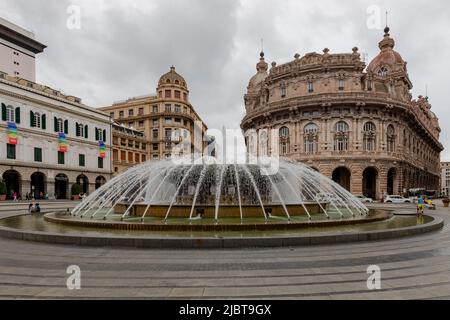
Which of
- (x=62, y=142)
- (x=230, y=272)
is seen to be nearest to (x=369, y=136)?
(x=230, y=272)

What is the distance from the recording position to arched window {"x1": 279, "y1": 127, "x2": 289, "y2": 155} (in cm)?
5188

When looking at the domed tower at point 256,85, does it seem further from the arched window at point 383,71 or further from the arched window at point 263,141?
the arched window at point 383,71

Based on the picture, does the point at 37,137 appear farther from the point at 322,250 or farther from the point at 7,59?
the point at 322,250

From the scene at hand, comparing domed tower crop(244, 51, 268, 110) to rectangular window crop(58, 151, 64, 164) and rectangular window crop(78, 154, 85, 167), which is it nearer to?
rectangular window crop(78, 154, 85, 167)

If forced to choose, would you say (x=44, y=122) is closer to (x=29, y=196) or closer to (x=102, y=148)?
(x=29, y=196)

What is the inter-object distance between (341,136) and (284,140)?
9.47 metres

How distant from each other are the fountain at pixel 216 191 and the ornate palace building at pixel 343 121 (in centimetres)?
3197

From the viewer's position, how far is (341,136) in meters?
47.9

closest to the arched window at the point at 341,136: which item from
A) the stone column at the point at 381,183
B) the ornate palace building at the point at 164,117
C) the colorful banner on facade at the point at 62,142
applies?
the stone column at the point at 381,183

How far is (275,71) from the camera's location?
55531mm

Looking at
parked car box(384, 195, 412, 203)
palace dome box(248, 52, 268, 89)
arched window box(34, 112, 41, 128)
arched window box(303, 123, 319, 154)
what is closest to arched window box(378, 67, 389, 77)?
palace dome box(248, 52, 268, 89)

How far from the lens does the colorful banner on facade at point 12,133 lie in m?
37.3
